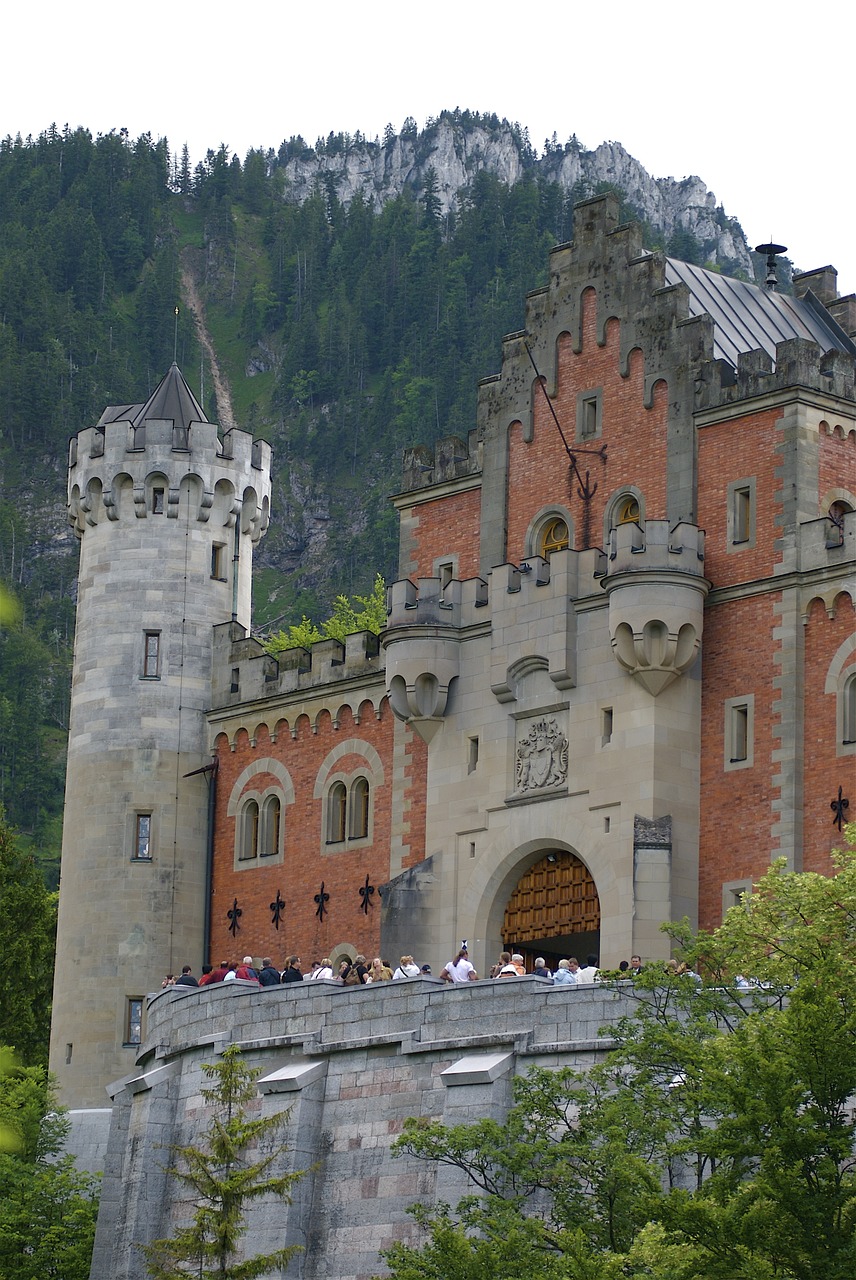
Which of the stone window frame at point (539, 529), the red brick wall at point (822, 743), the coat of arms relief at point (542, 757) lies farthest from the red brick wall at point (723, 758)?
Answer: the stone window frame at point (539, 529)

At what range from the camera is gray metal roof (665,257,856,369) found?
5575cm

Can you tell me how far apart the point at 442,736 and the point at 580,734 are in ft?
13.5

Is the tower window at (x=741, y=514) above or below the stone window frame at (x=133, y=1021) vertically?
above

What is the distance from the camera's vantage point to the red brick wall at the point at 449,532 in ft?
190

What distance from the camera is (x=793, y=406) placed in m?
52.1

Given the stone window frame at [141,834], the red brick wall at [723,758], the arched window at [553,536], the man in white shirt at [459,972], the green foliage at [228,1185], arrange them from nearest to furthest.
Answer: the green foliage at [228,1185] → the man in white shirt at [459,972] → the red brick wall at [723,758] → the arched window at [553,536] → the stone window frame at [141,834]

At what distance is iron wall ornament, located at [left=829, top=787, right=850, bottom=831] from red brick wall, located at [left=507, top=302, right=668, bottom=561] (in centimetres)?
737

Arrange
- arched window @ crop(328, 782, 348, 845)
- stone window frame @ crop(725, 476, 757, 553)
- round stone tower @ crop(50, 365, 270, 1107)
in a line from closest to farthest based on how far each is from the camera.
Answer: stone window frame @ crop(725, 476, 757, 553), arched window @ crop(328, 782, 348, 845), round stone tower @ crop(50, 365, 270, 1107)

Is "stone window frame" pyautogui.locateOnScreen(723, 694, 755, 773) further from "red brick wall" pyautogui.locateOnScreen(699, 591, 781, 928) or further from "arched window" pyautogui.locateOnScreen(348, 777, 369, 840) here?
"arched window" pyautogui.locateOnScreen(348, 777, 369, 840)

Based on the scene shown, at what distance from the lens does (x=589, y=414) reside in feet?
182

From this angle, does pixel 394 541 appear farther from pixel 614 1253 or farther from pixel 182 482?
pixel 614 1253

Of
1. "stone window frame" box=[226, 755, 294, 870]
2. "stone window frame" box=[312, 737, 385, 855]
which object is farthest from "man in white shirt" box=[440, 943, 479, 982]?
"stone window frame" box=[226, 755, 294, 870]

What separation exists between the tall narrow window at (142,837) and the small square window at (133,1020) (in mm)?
3344

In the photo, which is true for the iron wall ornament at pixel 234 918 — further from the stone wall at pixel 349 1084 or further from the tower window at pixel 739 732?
the tower window at pixel 739 732
